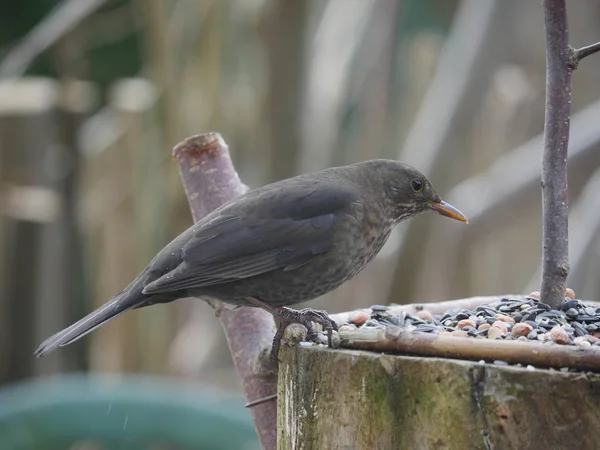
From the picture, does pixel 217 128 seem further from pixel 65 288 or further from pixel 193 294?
pixel 193 294

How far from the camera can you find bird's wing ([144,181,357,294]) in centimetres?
319

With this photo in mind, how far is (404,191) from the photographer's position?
12.0 feet

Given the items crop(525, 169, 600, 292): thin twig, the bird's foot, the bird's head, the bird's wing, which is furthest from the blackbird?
crop(525, 169, 600, 292): thin twig

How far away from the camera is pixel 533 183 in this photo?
19.7ft

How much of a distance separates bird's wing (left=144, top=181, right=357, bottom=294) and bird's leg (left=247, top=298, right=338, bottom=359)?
0.18 metres

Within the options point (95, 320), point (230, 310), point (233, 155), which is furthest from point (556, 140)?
point (233, 155)

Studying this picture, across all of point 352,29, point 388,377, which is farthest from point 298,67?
point 388,377

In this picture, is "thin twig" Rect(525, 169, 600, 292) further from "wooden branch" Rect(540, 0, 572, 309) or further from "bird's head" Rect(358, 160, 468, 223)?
"wooden branch" Rect(540, 0, 572, 309)

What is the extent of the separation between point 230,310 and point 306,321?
2.22 ft

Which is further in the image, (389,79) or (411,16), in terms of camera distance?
(411,16)

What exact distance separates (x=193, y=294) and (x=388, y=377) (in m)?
1.29

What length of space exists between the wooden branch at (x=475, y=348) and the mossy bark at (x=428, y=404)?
36 millimetres

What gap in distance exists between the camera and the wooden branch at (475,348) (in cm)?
196

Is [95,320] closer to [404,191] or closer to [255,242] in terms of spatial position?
[255,242]
